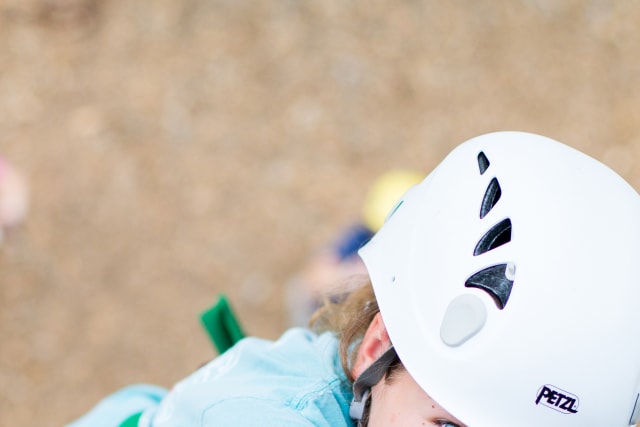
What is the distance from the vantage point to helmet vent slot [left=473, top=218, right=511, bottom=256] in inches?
67.6

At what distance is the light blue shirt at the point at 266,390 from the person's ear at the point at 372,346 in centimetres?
11

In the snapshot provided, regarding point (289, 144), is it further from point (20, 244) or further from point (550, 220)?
point (550, 220)

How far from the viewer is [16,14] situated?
13.5 feet

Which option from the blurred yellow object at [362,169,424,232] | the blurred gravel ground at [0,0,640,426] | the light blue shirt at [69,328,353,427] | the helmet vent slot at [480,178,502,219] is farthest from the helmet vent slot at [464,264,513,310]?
the blurred gravel ground at [0,0,640,426]

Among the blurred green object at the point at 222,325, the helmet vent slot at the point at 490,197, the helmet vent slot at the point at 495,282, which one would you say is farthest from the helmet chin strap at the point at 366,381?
the blurred green object at the point at 222,325

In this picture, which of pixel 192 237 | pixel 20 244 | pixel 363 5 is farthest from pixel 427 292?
pixel 363 5

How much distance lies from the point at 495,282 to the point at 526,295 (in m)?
0.08

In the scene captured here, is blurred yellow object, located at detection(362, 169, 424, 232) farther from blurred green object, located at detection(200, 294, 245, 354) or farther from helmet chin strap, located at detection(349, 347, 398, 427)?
helmet chin strap, located at detection(349, 347, 398, 427)

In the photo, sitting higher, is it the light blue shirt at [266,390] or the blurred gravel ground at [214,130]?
the blurred gravel ground at [214,130]

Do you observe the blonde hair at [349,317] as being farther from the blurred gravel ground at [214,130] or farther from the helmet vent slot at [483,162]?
the blurred gravel ground at [214,130]

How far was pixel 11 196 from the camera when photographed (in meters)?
3.74

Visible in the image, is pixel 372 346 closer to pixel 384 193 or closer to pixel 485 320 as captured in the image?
pixel 485 320

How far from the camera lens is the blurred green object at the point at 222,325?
232 cm

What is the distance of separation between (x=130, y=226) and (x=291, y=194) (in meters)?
0.84
